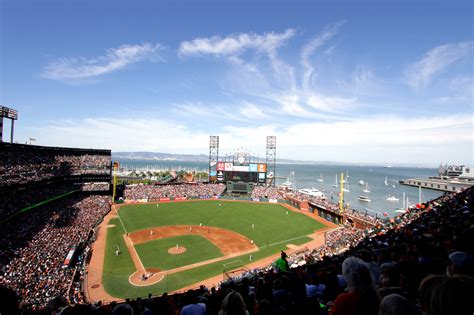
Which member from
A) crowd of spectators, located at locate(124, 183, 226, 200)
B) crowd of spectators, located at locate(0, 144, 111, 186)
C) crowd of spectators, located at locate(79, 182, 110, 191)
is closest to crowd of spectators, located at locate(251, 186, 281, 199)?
crowd of spectators, located at locate(124, 183, 226, 200)

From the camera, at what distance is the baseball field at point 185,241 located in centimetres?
2242

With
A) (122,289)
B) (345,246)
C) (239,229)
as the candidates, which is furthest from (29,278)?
(345,246)

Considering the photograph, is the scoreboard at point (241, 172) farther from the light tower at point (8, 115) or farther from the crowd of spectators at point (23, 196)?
the light tower at point (8, 115)

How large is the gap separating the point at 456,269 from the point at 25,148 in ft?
173

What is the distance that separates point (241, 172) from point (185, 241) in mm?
33009

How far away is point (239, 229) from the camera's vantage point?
122 ft

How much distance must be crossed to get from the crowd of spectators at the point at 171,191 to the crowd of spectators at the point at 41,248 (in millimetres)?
15506

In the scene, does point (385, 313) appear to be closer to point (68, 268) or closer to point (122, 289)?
point (122, 289)

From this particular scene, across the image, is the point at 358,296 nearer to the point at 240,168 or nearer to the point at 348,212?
the point at 348,212

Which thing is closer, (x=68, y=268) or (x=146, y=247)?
(x=68, y=268)

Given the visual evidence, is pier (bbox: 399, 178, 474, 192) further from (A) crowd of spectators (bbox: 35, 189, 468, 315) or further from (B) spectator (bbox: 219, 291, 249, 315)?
(B) spectator (bbox: 219, 291, 249, 315)

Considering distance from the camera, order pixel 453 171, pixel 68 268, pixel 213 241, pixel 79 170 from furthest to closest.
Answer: pixel 453 171, pixel 79 170, pixel 213 241, pixel 68 268

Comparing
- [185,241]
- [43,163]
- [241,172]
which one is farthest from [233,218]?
[43,163]

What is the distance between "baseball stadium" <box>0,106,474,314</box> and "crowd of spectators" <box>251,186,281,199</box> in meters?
0.24
